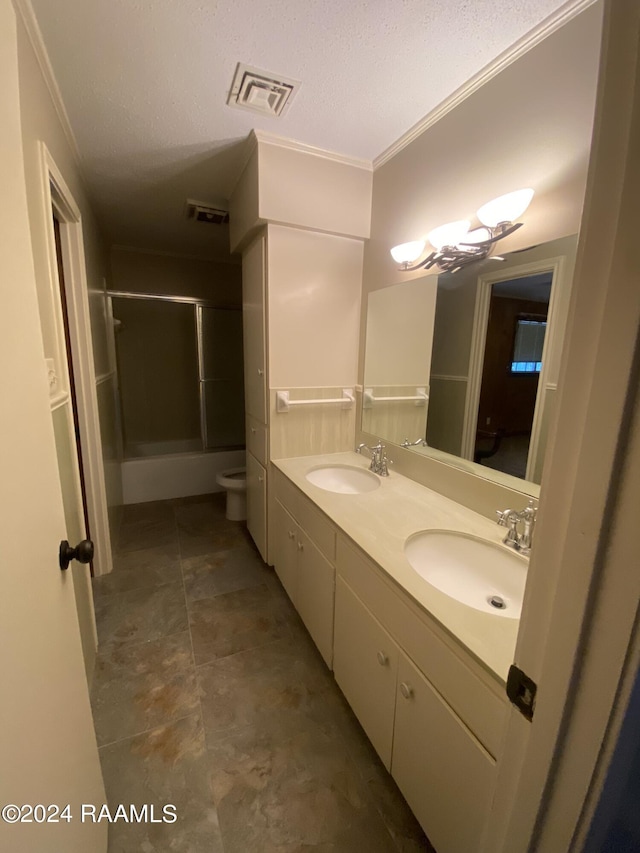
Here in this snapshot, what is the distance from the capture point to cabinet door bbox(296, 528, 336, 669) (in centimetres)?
147

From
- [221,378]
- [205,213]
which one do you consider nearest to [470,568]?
[205,213]

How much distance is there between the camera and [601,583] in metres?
0.38

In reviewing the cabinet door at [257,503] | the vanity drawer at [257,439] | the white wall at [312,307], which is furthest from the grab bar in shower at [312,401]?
the cabinet door at [257,503]

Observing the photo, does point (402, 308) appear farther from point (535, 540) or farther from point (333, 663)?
point (333, 663)

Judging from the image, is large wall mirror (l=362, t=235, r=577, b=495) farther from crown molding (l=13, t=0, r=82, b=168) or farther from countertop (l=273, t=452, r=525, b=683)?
crown molding (l=13, t=0, r=82, b=168)

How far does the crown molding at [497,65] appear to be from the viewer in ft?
3.33

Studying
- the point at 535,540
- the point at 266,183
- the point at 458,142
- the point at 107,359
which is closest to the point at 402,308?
the point at 458,142

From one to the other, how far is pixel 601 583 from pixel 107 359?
10.6 feet

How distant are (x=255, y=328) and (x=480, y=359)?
1.30 meters

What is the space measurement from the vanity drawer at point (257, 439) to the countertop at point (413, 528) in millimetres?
160

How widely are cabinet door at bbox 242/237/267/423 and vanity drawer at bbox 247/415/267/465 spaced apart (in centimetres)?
5

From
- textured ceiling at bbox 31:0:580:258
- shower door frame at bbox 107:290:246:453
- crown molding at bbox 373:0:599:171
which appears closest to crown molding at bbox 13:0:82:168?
textured ceiling at bbox 31:0:580:258

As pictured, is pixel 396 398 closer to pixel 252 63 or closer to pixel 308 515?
pixel 308 515

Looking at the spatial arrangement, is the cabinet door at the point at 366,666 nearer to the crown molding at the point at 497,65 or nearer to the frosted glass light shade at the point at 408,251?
the frosted glass light shade at the point at 408,251
